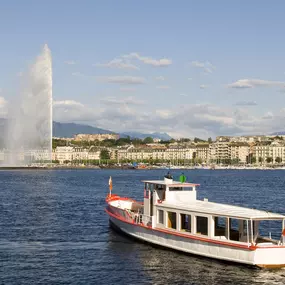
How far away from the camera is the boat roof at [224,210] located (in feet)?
72.6

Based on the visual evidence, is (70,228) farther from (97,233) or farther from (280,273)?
(280,273)

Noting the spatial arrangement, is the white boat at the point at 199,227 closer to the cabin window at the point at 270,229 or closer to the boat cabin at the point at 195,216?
the boat cabin at the point at 195,216

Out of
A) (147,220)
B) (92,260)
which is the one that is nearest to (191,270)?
(92,260)

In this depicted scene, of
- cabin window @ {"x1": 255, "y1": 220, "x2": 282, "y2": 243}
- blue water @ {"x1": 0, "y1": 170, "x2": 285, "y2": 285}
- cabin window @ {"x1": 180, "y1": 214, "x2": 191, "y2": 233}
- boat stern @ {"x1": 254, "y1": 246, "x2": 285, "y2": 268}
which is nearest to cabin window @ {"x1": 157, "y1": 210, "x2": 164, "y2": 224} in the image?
cabin window @ {"x1": 180, "y1": 214, "x2": 191, "y2": 233}

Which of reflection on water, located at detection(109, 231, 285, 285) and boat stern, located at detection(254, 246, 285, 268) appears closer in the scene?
reflection on water, located at detection(109, 231, 285, 285)

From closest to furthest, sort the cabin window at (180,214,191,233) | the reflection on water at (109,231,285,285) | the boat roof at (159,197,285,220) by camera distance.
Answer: the reflection on water at (109,231,285,285), the boat roof at (159,197,285,220), the cabin window at (180,214,191,233)

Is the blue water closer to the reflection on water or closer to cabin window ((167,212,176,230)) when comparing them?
the reflection on water

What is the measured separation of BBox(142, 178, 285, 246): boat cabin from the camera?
75.1 ft

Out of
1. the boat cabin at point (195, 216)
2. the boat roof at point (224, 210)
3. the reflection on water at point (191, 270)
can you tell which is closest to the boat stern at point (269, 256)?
the reflection on water at point (191, 270)

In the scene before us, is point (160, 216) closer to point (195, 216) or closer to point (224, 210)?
point (195, 216)

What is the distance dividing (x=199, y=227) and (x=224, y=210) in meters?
1.41

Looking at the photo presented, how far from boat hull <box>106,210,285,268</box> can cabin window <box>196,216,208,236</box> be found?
0.65 metres

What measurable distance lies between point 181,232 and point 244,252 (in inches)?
134

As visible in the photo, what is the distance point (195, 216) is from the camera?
24.4m
